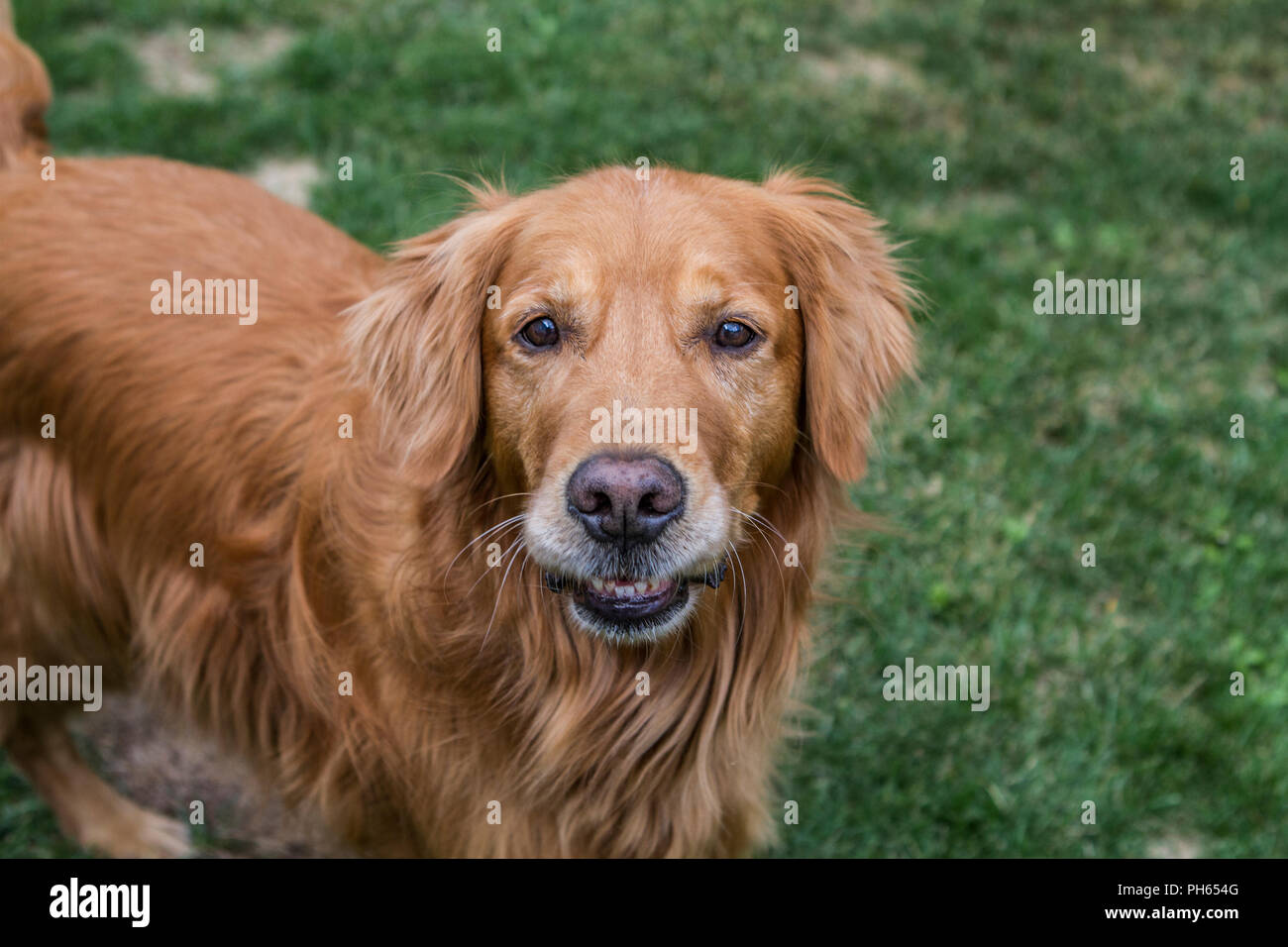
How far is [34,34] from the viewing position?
258 inches

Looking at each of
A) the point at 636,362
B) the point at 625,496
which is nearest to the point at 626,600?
the point at 625,496

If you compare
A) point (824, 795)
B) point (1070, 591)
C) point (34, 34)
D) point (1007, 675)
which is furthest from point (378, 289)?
point (34, 34)

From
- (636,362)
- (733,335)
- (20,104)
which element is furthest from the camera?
(20,104)

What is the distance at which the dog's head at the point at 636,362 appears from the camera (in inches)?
105

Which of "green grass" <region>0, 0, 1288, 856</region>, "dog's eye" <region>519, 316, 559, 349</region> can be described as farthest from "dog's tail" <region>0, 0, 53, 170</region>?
"dog's eye" <region>519, 316, 559, 349</region>

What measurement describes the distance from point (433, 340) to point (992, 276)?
12.7 feet

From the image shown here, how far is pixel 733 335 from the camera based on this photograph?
2.89m

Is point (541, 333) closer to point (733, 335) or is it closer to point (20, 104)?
point (733, 335)

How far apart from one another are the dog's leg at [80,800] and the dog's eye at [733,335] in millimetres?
2802

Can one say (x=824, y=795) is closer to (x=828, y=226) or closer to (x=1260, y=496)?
(x=828, y=226)

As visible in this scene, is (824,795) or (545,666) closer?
(545,666)

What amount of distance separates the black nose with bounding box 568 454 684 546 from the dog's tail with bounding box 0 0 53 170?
7.70 feet

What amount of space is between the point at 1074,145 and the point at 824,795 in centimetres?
448

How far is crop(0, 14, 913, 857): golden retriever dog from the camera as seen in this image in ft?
9.27
